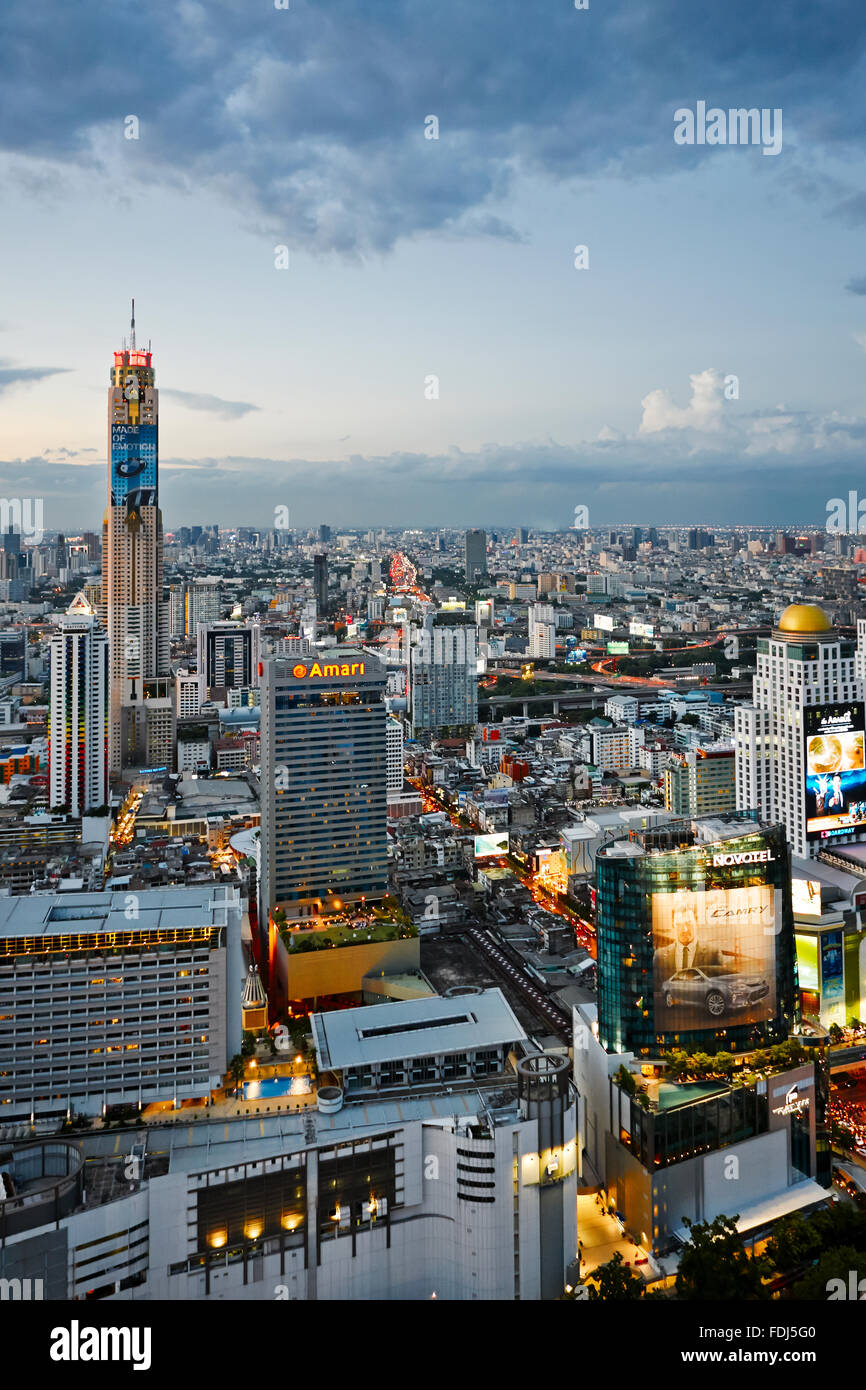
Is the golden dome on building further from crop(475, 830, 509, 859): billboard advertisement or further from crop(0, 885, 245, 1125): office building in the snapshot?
crop(0, 885, 245, 1125): office building

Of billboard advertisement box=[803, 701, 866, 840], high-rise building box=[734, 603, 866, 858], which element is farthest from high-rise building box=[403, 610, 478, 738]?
billboard advertisement box=[803, 701, 866, 840]

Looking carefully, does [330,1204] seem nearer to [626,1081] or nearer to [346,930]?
[626,1081]

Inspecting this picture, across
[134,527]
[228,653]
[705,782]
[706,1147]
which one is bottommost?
[706,1147]

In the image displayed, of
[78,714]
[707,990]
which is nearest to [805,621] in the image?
[707,990]

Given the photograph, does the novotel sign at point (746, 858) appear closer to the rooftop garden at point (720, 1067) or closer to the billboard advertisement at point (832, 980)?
the rooftop garden at point (720, 1067)

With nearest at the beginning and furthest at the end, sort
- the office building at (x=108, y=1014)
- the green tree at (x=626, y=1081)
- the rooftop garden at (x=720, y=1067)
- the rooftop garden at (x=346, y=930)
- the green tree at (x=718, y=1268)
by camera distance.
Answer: the green tree at (x=718, y=1268) → the green tree at (x=626, y=1081) → the rooftop garden at (x=720, y=1067) → the office building at (x=108, y=1014) → the rooftop garden at (x=346, y=930)

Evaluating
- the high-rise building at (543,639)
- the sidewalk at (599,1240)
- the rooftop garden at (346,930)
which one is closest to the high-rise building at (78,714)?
the rooftop garden at (346,930)

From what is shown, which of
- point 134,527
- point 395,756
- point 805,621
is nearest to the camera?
point 805,621
